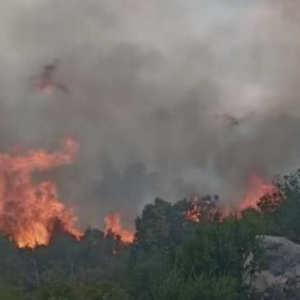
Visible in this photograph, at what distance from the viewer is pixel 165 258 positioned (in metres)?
70.6

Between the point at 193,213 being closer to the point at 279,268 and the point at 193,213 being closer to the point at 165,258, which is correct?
the point at 165,258

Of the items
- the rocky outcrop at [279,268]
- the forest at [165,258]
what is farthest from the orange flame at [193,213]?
the rocky outcrop at [279,268]

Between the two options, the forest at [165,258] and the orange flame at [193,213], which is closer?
the forest at [165,258]

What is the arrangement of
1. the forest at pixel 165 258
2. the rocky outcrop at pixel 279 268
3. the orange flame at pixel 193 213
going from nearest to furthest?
1. the forest at pixel 165 258
2. the rocky outcrop at pixel 279 268
3. the orange flame at pixel 193 213

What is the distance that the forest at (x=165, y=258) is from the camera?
1999 inches

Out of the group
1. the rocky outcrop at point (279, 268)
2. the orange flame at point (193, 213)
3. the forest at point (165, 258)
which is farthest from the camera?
the orange flame at point (193, 213)

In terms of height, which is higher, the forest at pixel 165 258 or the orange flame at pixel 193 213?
the orange flame at pixel 193 213

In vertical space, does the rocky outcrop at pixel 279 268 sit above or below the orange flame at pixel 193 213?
below

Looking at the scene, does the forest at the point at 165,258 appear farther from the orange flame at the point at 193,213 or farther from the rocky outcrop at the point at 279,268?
the rocky outcrop at the point at 279,268

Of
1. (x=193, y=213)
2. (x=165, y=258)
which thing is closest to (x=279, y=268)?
(x=165, y=258)

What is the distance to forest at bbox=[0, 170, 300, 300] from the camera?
Answer: 50.8 meters

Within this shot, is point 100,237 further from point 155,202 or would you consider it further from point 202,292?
point 202,292

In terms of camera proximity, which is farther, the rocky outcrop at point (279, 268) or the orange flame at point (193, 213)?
the orange flame at point (193, 213)

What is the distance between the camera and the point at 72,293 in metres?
42.5
